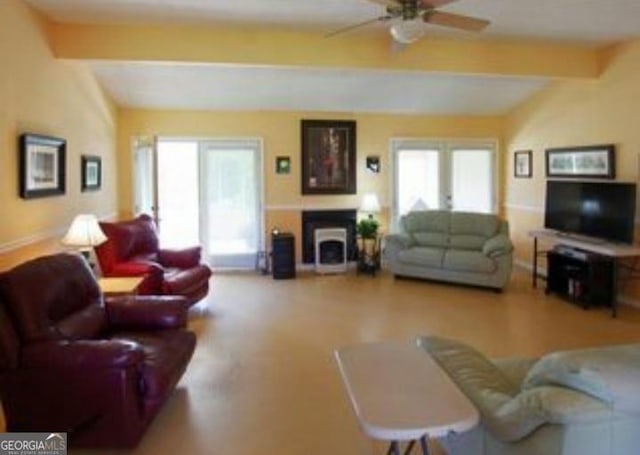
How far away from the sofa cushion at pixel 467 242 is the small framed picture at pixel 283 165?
8.28 feet

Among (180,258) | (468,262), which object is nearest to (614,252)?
(468,262)

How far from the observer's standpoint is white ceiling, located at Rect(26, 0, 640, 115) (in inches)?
177

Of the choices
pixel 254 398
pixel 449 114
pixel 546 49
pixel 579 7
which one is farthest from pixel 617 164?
pixel 254 398

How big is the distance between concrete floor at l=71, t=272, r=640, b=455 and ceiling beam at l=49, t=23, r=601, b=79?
8.25 feet

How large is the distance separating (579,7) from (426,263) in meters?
3.45

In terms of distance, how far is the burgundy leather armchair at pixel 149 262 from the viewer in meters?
5.09

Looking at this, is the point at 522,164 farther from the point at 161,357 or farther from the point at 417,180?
the point at 161,357

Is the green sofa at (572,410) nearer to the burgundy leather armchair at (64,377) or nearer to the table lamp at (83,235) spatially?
the burgundy leather armchair at (64,377)

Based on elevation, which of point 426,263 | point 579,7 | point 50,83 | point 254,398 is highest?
point 579,7

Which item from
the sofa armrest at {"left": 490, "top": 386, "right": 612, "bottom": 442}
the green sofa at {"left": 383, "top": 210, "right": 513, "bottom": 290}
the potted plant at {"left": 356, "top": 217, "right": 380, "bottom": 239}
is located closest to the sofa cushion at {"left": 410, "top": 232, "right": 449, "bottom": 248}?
the green sofa at {"left": 383, "top": 210, "right": 513, "bottom": 290}

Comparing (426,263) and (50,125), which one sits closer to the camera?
(50,125)

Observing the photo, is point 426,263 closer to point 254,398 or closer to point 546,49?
point 546,49

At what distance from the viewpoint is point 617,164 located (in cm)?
587

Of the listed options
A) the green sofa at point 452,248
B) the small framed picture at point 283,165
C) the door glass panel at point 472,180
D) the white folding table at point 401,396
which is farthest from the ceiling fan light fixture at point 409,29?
the door glass panel at point 472,180
